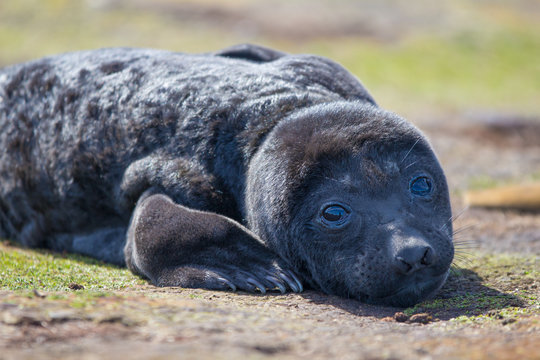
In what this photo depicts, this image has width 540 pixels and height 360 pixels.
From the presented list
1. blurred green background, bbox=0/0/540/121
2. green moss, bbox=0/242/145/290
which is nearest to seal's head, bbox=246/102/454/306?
green moss, bbox=0/242/145/290

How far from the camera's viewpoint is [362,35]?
25.4m

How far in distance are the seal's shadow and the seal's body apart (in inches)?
3.7

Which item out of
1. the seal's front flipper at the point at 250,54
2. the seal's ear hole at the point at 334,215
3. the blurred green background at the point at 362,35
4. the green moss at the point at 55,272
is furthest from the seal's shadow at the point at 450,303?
the blurred green background at the point at 362,35

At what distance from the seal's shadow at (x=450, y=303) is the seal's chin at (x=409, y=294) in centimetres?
4

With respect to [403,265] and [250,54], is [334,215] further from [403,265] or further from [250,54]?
[250,54]

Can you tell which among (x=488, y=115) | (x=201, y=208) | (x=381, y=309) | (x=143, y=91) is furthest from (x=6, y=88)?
(x=488, y=115)

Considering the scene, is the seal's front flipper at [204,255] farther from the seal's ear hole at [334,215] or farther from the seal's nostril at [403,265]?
the seal's nostril at [403,265]

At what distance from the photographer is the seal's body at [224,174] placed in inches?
174

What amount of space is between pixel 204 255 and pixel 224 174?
785 mm

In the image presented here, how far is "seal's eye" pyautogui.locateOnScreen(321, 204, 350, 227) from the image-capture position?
4.43m

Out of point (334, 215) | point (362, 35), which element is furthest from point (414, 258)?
point (362, 35)

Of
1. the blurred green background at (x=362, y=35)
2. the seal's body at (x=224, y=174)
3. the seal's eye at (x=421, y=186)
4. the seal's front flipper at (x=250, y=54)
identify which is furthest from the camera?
the blurred green background at (x=362, y=35)

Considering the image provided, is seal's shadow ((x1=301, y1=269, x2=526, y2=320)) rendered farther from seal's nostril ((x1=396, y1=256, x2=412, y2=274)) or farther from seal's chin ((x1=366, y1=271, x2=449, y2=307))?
seal's nostril ((x1=396, y1=256, x2=412, y2=274))

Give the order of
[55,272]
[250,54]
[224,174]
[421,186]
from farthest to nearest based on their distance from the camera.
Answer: [250,54], [224,174], [55,272], [421,186]
